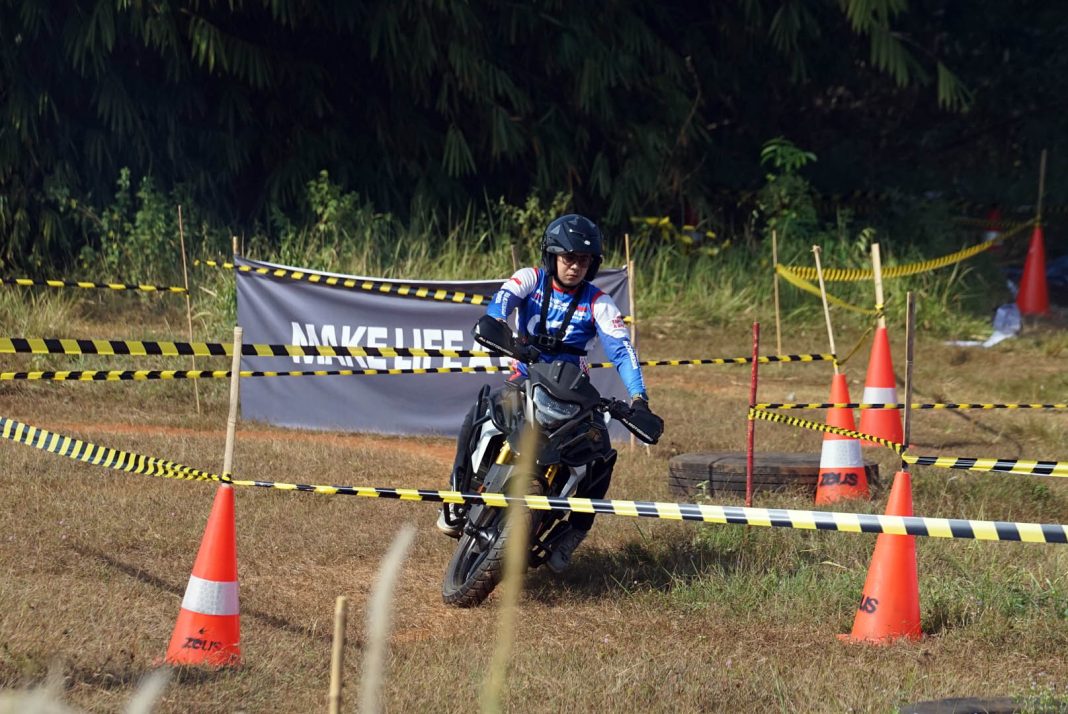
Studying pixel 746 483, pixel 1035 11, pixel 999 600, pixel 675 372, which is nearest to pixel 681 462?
pixel 746 483

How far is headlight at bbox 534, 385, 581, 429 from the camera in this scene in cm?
610

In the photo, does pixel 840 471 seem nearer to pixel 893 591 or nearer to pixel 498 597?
pixel 893 591

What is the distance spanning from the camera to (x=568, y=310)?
6773mm

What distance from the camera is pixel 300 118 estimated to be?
18.1 m

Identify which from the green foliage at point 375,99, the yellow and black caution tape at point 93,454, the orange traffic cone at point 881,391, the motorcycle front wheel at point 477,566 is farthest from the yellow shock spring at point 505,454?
the green foliage at point 375,99

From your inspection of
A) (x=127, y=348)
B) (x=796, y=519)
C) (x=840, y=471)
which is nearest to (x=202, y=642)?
(x=127, y=348)

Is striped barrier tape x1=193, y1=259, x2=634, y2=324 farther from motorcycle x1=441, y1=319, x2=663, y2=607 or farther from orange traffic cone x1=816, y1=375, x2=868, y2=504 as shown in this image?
motorcycle x1=441, y1=319, x2=663, y2=607

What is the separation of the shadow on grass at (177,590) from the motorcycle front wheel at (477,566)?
0.68 m

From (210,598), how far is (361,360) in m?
6.20

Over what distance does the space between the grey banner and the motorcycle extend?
461 cm

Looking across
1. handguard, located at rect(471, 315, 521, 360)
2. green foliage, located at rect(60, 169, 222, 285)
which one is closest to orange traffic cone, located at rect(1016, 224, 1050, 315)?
green foliage, located at rect(60, 169, 222, 285)

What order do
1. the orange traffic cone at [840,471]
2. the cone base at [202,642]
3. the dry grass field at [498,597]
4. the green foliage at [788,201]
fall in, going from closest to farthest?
the dry grass field at [498,597] → the cone base at [202,642] → the orange traffic cone at [840,471] → the green foliage at [788,201]

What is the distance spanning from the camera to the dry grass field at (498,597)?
498 centimetres

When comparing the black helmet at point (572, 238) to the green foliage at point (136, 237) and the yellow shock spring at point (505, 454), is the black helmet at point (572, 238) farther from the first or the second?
the green foliage at point (136, 237)
